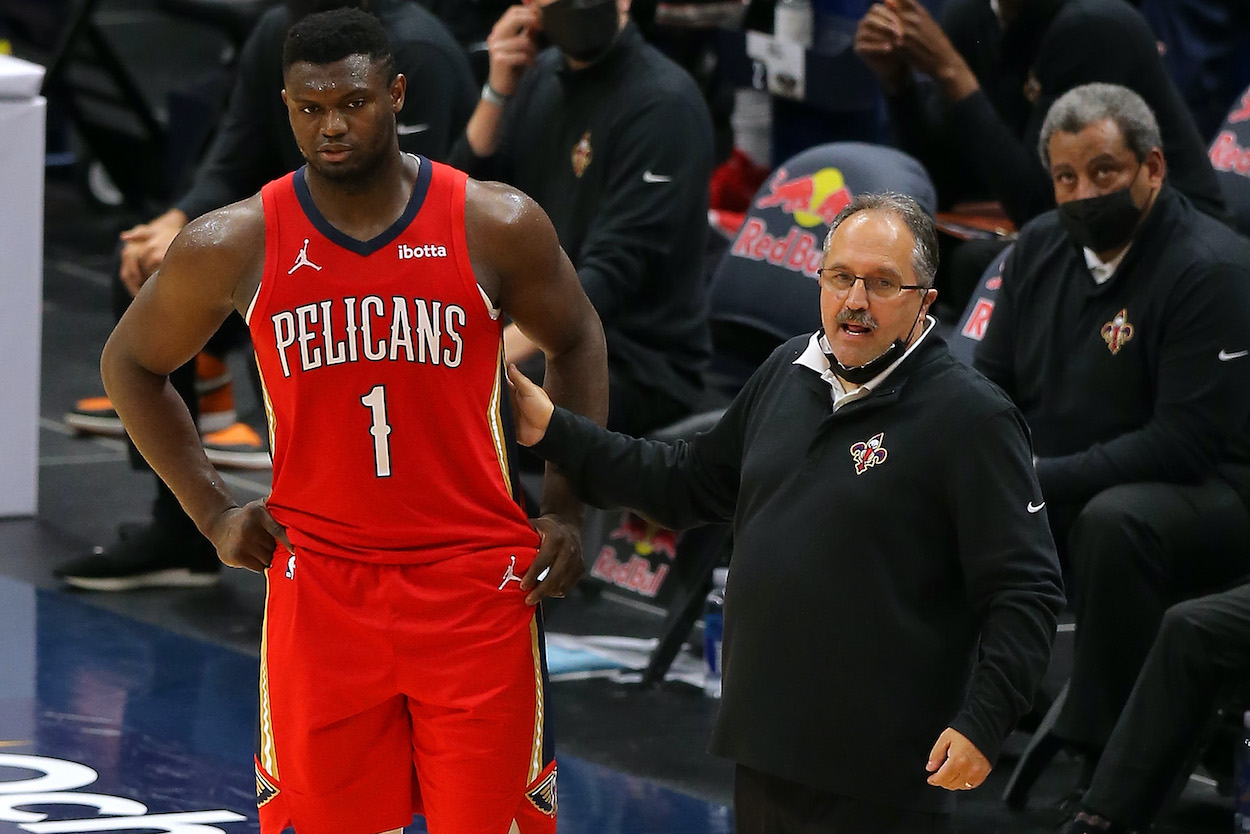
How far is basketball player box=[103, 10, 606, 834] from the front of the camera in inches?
126

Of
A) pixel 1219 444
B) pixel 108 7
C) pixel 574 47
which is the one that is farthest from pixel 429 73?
pixel 108 7

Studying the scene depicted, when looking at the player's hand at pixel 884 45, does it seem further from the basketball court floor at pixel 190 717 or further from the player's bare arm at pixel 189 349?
the player's bare arm at pixel 189 349

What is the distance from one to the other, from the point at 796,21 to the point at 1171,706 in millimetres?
3792

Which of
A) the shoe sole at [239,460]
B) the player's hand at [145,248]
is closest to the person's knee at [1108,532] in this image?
the player's hand at [145,248]

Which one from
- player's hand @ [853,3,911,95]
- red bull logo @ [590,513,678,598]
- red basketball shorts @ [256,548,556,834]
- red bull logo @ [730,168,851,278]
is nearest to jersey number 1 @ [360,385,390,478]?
red basketball shorts @ [256,548,556,834]

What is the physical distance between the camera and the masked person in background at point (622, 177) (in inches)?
212

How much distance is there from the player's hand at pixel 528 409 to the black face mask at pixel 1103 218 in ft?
5.72

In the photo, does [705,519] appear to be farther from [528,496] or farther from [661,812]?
[528,496]

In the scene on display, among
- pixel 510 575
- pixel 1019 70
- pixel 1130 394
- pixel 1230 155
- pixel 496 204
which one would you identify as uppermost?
pixel 1019 70

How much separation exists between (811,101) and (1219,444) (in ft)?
10.2

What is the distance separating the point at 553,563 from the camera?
3363 mm

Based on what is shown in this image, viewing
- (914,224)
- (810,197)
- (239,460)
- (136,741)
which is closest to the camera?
(914,224)

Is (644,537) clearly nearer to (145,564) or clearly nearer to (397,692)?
(145,564)

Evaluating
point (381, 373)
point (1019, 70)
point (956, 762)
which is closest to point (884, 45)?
point (1019, 70)
